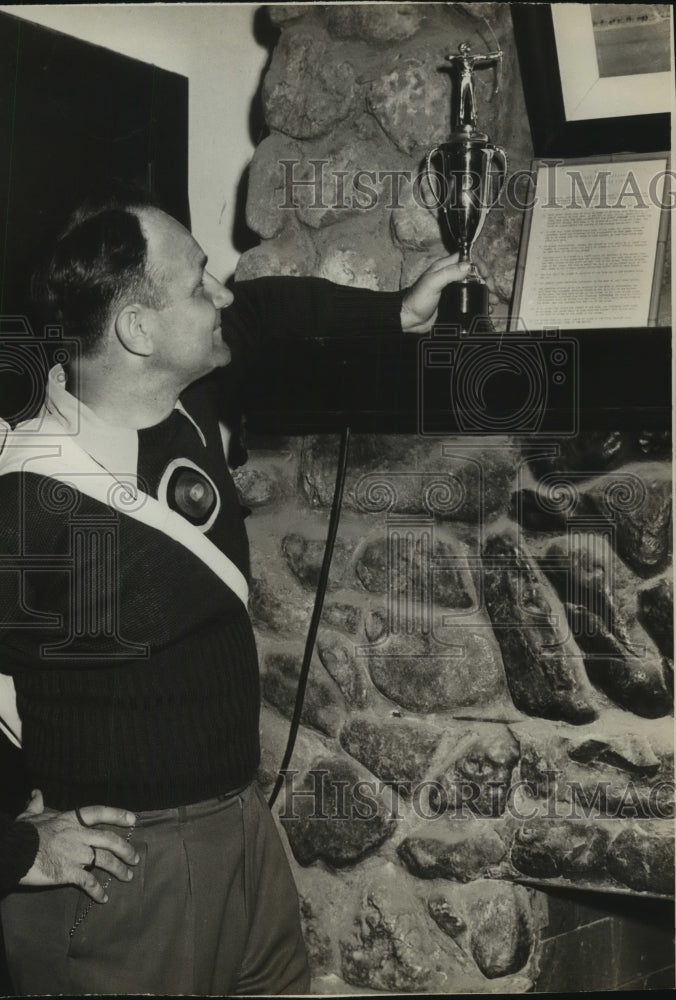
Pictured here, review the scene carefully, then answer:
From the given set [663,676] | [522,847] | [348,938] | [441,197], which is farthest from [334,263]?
[348,938]

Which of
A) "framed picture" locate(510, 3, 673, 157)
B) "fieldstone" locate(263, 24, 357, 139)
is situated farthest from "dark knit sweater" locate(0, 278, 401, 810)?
"framed picture" locate(510, 3, 673, 157)

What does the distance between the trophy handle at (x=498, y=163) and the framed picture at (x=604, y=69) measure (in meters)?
0.09

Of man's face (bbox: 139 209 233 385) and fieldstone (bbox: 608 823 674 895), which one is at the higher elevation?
man's face (bbox: 139 209 233 385)

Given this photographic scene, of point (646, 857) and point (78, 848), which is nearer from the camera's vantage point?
point (78, 848)

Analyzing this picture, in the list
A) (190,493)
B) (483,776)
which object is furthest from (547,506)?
(190,493)

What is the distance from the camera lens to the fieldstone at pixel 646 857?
1548 mm

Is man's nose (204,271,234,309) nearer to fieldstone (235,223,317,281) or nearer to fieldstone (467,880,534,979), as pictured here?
fieldstone (235,223,317,281)

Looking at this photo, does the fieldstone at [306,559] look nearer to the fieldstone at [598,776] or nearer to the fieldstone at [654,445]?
the fieldstone at [598,776]

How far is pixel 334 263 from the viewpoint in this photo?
1650 millimetres

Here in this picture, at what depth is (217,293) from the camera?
1.54 metres

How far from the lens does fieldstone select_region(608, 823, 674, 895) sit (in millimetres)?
1548

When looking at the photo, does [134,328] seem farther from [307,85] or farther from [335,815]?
[335,815]

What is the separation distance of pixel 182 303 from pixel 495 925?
3.47 feet

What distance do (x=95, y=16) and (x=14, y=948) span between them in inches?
54.1
